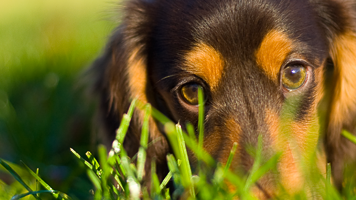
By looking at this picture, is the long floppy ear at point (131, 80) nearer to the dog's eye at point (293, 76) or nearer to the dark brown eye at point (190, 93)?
the dark brown eye at point (190, 93)

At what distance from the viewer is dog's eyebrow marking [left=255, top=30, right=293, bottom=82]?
1.96 m

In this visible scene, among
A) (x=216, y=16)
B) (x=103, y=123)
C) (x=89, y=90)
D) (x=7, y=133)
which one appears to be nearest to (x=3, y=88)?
(x=7, y=133)

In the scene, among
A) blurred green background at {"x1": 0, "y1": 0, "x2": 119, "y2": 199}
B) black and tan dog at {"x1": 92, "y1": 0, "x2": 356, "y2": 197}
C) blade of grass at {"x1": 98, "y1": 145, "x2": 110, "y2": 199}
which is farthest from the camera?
blurred green background at {"x1": 0, "y1": 0, "x2": 119, "y2": 199}

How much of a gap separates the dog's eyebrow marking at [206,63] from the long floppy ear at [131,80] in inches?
20.3

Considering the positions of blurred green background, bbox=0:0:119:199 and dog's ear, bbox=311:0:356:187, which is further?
blurred green background, bbox=0:0:119:199

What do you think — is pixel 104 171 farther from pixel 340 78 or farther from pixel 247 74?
pixel 340 78

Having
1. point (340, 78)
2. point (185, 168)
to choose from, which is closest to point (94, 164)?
point (185, 168)

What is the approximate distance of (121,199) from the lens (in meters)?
1.60

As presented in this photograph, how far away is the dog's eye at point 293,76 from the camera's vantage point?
2.07 m

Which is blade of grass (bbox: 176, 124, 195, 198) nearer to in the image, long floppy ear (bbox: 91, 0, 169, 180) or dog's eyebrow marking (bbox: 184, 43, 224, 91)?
dog's eyebrow marking (bbox: 184, 43, 224, 91)

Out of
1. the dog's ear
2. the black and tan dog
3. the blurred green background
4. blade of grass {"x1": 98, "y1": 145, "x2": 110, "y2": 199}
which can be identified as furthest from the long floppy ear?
the dog's ear

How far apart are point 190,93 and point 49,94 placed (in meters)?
1.94

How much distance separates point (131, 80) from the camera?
2.50 metres

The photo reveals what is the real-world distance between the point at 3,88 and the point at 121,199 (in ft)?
9.33
